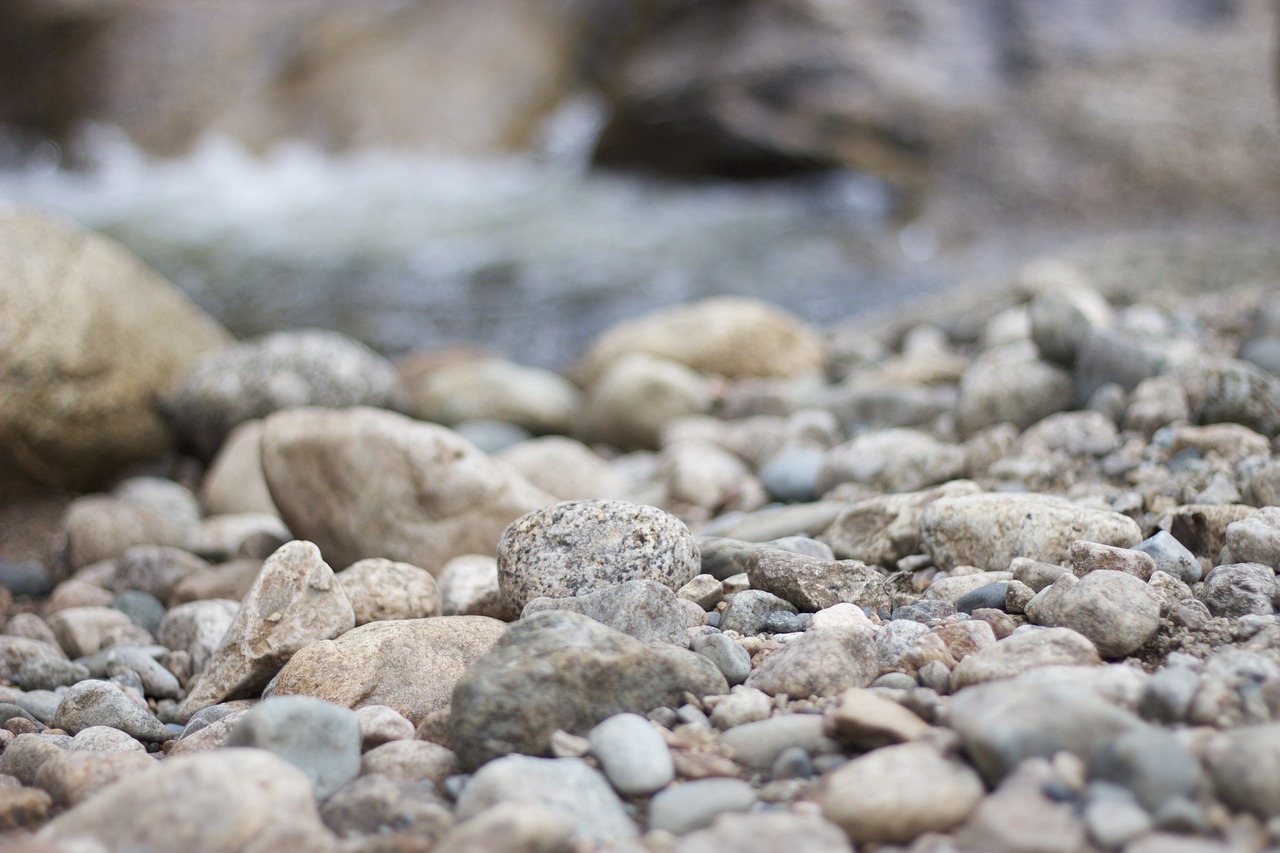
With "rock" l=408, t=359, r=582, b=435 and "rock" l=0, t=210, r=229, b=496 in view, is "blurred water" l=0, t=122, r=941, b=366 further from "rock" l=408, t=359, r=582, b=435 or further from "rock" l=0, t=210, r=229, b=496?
"rock" l=0, t=210, r=229, b=496

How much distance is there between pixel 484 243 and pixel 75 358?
4.58 meters

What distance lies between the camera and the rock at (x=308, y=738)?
4.76 ft

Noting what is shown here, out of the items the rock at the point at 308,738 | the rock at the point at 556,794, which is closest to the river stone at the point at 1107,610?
the rock at the point at 556,794

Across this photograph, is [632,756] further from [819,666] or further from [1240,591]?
[1240,591]

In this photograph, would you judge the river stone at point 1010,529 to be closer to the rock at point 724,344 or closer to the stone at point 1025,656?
the stone at point 1025,656

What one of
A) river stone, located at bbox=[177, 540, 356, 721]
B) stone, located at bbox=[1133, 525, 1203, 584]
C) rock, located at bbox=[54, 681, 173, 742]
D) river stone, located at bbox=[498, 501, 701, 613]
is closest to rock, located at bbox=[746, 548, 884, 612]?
river stone, located at bbox=[498, 501, 701, 613]

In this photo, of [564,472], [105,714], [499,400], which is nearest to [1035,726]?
[105,714]

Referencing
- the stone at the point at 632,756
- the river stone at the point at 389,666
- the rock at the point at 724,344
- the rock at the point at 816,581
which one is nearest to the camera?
the stone at the point at 632,756

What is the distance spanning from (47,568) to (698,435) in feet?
7.44

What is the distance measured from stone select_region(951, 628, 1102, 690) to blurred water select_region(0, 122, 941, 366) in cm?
432

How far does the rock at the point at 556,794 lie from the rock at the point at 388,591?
2.93 feet

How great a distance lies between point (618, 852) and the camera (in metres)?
1.21

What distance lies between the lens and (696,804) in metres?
1.32

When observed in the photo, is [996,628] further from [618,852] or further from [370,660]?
[370,660]
